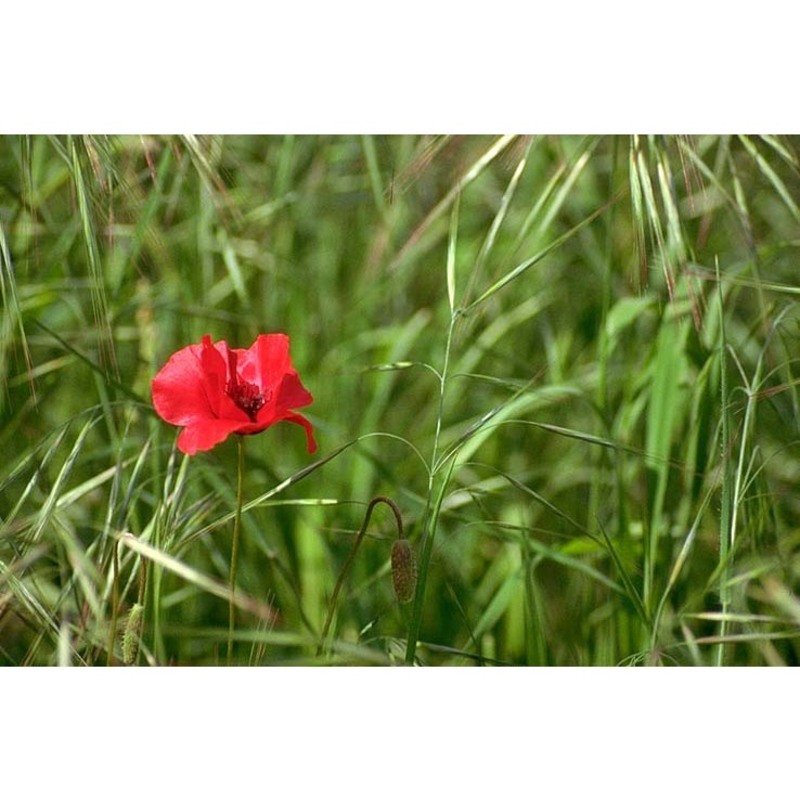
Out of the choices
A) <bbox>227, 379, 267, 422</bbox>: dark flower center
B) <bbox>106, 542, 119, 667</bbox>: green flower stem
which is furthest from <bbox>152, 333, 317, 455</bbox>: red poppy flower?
<bbox>106, 542, 119, 667</bbox>: green flower stem

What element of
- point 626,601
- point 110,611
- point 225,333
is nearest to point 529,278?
point 225,333

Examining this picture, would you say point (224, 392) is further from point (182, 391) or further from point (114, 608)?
point (114, 608)

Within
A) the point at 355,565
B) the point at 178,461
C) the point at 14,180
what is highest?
the point at 14,180

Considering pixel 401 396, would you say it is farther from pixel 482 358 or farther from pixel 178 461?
pixel 178 461

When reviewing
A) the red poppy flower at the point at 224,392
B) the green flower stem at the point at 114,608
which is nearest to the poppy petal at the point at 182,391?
the red poppy flower at the point at 224,392

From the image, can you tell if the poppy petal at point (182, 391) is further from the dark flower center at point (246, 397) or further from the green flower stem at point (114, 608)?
the green flower stem at point (114, 608)
